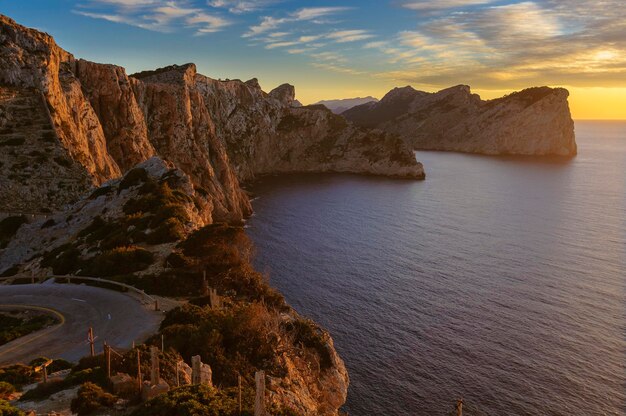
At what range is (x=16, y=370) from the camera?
18.7 meters

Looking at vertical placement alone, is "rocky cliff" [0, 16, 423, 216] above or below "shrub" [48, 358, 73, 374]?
above

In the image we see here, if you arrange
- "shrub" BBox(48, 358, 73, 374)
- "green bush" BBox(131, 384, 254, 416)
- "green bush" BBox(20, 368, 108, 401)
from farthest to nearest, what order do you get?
1. "shrub" BBox(48, 358, 73, 374)
2. "green bush" BBox(20, 368, 108, 401)
3. "green bush" BBox(131, 384, 254, 416)

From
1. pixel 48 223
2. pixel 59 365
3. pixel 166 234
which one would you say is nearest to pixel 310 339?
pixel 59 365

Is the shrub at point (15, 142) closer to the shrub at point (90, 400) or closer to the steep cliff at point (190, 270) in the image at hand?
the steep cliff at point (190, 270)

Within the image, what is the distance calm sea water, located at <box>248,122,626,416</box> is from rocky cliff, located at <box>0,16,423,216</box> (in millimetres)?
19220

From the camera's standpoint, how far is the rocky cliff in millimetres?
68938

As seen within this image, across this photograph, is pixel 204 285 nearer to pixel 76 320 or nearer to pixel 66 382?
pixel 76 320

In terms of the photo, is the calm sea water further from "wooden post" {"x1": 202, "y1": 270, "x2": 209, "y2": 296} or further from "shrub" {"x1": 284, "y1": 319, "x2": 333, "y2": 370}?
"wooden post" {"x1": 202, "y1": 270, "x2": 209, "y2": 296}

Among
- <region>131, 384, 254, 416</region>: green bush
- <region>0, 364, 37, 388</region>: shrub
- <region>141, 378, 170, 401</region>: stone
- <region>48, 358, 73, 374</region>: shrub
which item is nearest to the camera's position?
<region>131, 384, 254, 416</region>: green bush

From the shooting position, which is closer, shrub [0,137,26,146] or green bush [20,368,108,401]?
green bush [20,368,108,401]

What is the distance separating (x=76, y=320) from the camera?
27.0 meters

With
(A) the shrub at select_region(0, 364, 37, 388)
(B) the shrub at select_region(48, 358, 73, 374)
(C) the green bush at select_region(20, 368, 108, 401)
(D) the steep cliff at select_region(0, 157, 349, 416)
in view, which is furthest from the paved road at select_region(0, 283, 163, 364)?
(C) the green bush at select_region(20, 368, 108, 401)

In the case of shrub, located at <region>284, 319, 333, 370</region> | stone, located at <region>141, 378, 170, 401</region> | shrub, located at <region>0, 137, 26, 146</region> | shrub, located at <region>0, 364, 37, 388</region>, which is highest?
shrub, located at <region>0, 137, 26, 146</region>

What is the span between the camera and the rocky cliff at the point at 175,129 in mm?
68938
